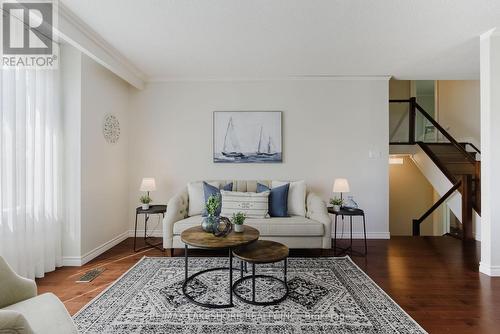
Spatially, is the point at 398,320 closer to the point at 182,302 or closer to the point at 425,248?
the point at 182,302

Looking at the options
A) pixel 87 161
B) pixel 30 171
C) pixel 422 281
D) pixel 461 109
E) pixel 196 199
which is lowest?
pixel 422 281

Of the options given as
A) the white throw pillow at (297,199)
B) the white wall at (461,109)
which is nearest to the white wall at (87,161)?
the white throw pillow at (297,199)

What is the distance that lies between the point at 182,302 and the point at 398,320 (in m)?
1.77

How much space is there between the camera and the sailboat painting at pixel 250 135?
13.7 ft

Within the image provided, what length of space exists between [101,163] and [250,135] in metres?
2.23

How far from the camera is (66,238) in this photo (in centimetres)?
306

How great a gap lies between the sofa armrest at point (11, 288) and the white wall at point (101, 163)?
1736 mm

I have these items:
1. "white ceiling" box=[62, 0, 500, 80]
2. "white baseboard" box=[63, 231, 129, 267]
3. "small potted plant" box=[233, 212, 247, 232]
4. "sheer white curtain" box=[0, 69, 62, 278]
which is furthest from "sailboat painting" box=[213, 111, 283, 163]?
"sheer white curtain" box=[0, 69, 62, 278]

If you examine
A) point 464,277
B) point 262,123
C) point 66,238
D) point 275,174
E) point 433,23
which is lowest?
point 464,277

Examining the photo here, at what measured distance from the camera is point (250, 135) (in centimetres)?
417

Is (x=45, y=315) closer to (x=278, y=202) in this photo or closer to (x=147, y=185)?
(x=147, y=185)

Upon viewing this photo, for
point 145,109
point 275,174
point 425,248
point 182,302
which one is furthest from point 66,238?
point 425,248

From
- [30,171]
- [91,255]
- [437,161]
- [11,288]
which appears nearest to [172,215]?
[91,255]

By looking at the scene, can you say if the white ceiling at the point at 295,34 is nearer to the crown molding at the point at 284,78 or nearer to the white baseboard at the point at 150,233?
the crown molding at the point at 284,78
